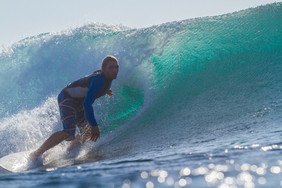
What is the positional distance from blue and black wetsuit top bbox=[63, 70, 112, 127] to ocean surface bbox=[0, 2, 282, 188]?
575mm

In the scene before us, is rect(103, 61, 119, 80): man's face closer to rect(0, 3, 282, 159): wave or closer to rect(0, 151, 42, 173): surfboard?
rect(0, 3, 282, 159): wave

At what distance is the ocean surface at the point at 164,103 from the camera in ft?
6.48

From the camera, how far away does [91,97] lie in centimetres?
356

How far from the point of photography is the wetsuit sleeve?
354 cm

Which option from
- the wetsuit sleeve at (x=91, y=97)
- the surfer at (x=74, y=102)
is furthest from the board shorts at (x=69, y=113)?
the wetsuit sleeve at (x=91, y=97)

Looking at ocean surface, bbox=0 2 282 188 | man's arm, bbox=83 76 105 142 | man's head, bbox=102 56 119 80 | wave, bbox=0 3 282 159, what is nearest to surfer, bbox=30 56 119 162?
man's head, bbox=102 56 119 80

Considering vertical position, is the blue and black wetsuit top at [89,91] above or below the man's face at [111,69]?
below

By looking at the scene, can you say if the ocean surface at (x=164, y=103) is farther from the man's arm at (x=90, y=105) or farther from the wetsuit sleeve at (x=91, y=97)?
the wetsuit sleeve at (x=91, y=97)

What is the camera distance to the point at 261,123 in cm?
353

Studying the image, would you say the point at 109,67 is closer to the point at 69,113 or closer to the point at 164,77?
the point at 69,113

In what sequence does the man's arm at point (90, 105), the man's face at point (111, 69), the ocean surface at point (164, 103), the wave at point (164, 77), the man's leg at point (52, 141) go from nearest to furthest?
the ocean surface at point (164, 103), the man's arm at point (90, 105), the man's face at point (111, 69), the man's leg at point (52, 141), the wave at point (164, 77)

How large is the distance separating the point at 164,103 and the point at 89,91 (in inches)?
84.5

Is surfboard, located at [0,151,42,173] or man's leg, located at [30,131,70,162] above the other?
man's leg, located at [30,131,70,162]

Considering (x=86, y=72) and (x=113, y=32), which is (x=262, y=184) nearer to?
(x=86, y=72)
